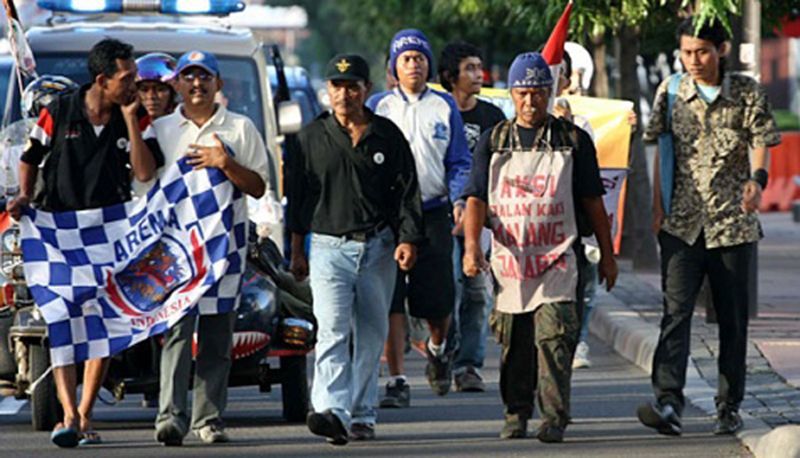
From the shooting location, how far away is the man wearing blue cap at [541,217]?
33.7 ft

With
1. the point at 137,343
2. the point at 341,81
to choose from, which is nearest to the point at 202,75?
the point at 341,81

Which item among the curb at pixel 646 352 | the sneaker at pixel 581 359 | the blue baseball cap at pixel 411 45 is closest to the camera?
the curb at pixel 646 352

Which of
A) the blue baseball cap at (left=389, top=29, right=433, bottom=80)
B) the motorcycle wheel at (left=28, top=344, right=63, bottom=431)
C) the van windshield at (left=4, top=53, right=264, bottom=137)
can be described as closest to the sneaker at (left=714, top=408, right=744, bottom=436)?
the blue baseball cap at (left=389, top=29, right=433, bottom=80)

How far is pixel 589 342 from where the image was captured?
16.1 metres

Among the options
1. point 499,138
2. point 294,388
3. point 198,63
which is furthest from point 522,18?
point 198,63

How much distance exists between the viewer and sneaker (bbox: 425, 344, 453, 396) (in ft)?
41.0

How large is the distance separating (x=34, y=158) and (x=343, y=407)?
1.81 m

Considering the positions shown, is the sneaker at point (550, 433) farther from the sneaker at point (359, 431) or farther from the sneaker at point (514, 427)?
the sneaker at point (359, 431)

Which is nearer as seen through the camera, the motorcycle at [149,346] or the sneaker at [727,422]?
the sneaker at [727,422]

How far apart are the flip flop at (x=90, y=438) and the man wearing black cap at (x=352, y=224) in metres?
1.06

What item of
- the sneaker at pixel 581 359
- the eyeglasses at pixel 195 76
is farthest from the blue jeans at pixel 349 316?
the sneaker at pixel 581 359

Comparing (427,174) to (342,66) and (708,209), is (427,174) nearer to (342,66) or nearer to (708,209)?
(342,66)

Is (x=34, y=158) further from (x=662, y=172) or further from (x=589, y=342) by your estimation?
(x=589, y=342)

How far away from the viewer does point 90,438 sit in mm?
10484
